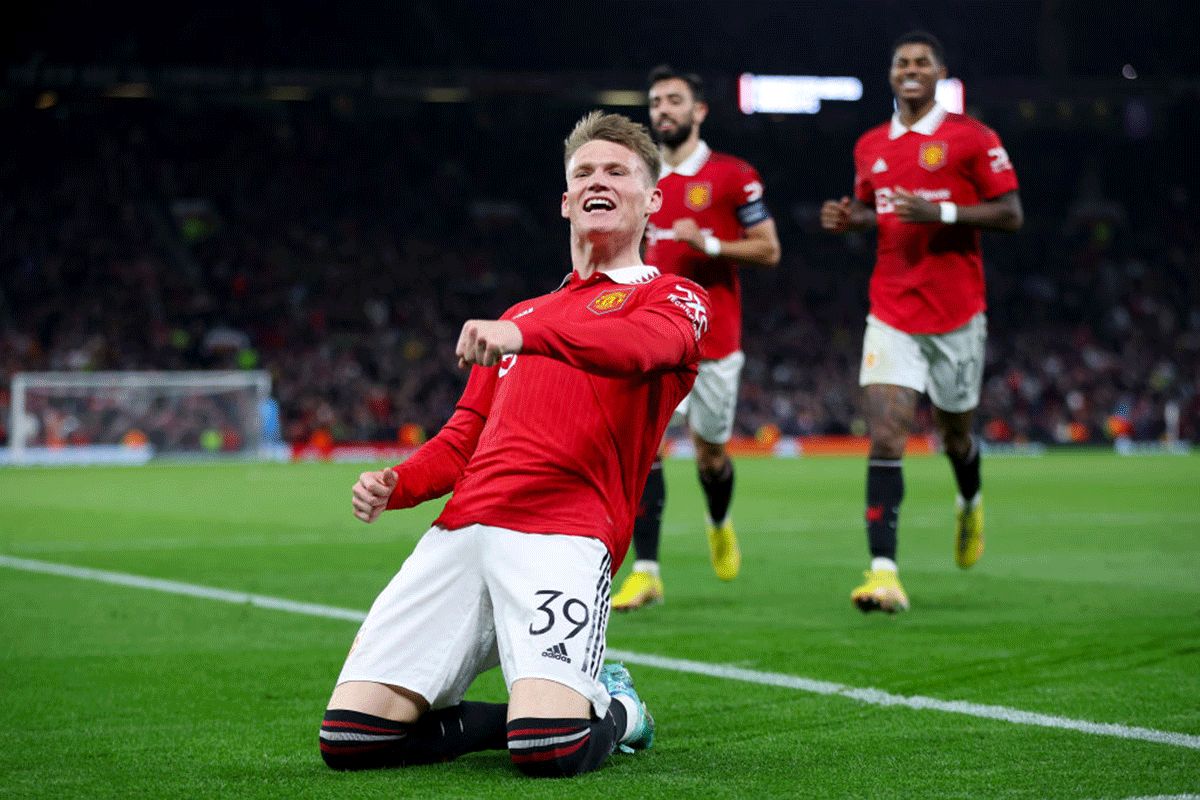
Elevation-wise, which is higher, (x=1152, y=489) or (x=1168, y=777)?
(x=1168, y=777)

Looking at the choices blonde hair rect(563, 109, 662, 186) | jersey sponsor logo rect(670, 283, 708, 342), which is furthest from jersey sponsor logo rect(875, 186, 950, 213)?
jersey sponsor logo rect(670, 283, 708, 342)

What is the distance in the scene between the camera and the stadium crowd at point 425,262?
102 ft

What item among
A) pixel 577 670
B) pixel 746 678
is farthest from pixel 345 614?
pixel 577 670

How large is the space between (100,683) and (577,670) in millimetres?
2127

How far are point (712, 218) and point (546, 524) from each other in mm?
4151

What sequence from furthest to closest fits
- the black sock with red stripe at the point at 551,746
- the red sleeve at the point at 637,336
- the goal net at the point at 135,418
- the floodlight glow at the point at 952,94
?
the floodlight glow at the point at 952,94
the goal net at the point at 135,418
the black sock with red stripe at the point at 551,746
the red sleeve at the point at 637,336

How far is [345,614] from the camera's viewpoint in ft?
20.6

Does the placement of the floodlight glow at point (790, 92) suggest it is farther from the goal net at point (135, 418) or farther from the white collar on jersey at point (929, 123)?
the white collar on jersey at point (929, 123)

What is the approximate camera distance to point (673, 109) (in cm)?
708

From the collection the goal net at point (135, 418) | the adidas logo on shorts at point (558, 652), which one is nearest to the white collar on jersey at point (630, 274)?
the adidas logo on shorts at point (558, 652)

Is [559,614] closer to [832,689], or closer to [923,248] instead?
[832,689]

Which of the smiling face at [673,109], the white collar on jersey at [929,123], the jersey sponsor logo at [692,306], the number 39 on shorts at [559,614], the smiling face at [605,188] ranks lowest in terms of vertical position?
the number 39 on shorts at [559,614]

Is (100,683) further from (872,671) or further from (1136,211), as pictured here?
(1136,211)

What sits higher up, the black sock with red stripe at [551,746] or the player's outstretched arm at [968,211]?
the player's outstretched arm at [968,211]
